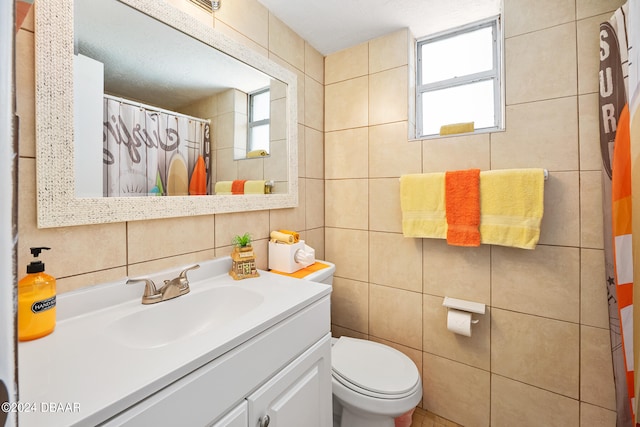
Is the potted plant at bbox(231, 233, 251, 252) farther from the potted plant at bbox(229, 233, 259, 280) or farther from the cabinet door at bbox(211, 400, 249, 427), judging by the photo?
the cabinet door at bbox(211, 400, 249, 427)

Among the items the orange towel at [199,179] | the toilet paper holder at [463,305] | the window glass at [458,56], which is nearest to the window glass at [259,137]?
the orange towel at [199,179]

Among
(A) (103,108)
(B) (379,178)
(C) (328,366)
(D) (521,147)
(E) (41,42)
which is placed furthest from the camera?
(B) (379,178)

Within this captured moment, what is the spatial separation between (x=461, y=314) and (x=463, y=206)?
542 millimetres

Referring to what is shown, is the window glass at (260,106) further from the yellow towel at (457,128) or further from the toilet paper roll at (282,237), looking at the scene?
the yellow towel at (457,128)

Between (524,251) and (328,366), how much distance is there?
1.04 metres

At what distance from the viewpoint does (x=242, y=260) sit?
44.6 inches

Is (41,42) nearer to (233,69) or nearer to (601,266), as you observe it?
(233,69)

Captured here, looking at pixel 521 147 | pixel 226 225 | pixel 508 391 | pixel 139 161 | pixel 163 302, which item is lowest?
pixel 508 391

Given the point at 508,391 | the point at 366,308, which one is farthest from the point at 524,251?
the point at 366,308

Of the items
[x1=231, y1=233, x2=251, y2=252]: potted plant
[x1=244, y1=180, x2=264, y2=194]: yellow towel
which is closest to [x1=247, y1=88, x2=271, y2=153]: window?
[x1=244, y1=180, x2=264, y2=194]: yellow towel

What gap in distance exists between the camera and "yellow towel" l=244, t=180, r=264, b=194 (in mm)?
1274

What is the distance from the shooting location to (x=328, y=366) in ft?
3.31

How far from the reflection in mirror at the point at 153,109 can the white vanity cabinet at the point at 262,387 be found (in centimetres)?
62

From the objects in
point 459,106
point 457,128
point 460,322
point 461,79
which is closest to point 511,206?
point 457,128
